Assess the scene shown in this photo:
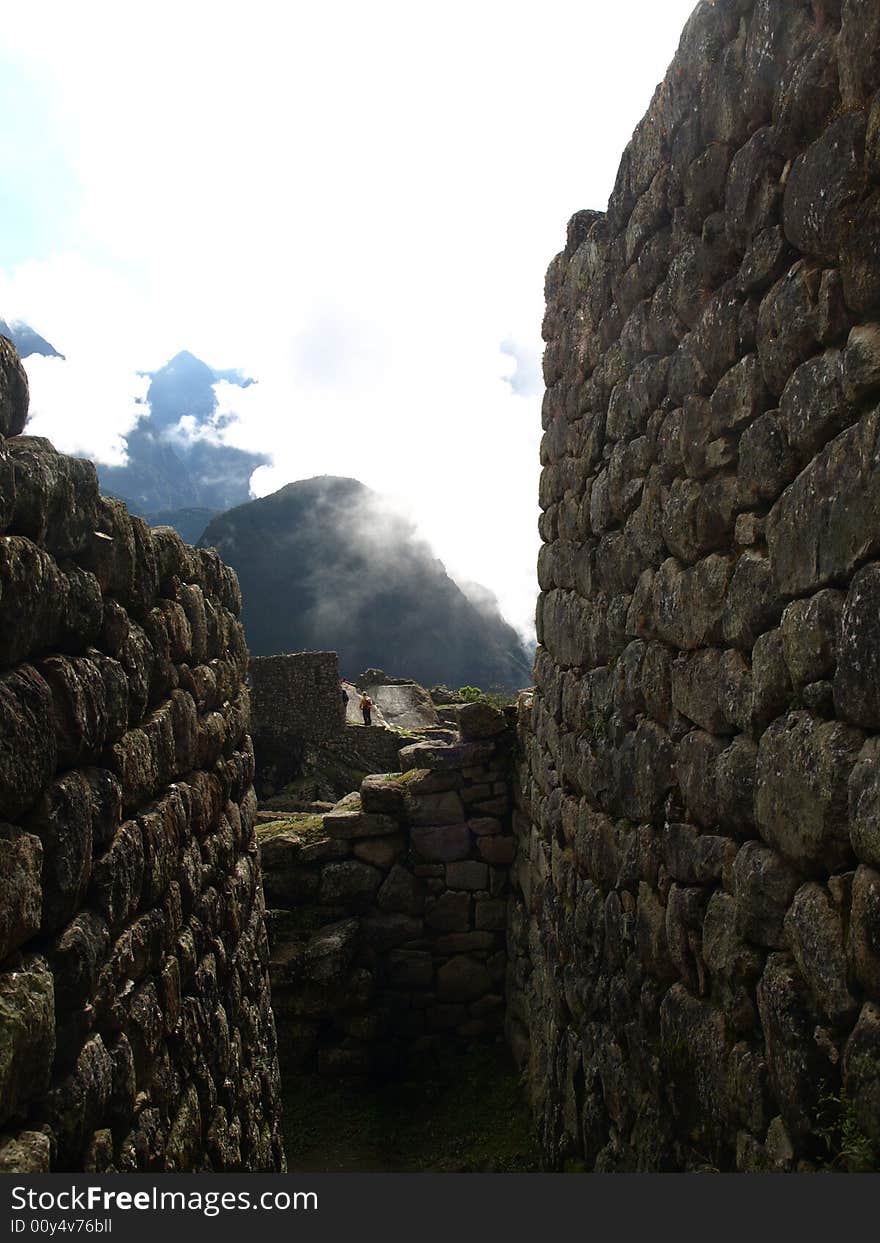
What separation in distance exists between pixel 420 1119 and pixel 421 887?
1870 mm

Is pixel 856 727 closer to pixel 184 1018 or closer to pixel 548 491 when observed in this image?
pixel 184 1018

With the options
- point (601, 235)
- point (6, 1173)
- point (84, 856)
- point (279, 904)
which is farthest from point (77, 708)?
point (279, 904)

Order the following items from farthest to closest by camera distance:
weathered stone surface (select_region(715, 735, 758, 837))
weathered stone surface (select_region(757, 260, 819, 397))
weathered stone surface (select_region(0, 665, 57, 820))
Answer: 1. weathered stone surface (select_region(715, 735, 758, 837))
2. weathered stone surface (select_region(757, 260, 819, 397))
3. weathered stone surface (select_region(0, 665, 57, 820))

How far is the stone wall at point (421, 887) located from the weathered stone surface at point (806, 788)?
571 centimetres

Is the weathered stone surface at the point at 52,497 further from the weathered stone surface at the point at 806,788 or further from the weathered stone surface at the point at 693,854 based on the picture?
the weathered stone surface at the point at 693,854

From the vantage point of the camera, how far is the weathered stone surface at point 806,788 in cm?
239

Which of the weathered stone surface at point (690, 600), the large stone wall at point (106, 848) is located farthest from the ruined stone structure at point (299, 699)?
the weathered stone surface at point (690, 600)

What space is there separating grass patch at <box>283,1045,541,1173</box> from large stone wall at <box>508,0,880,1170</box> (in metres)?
1.52

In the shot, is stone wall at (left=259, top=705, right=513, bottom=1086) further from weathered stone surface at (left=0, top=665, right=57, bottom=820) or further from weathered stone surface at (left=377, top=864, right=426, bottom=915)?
weathered stone surface at (left=0, top=665, right=57, bottom=820)

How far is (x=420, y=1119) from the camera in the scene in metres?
7.39

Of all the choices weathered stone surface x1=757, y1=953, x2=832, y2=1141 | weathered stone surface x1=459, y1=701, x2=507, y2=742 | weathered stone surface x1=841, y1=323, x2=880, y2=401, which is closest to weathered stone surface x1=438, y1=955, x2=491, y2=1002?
weathered stone surface x1=459, y1=701, x2=507, y2=742

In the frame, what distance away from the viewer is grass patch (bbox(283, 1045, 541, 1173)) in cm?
656

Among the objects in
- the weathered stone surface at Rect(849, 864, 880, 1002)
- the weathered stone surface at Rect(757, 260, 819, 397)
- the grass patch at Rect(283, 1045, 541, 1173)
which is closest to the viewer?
the weathered stone surface at Rect(849, 864, 880, 1002)

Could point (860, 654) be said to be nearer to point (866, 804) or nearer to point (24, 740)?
point (866, 804)
